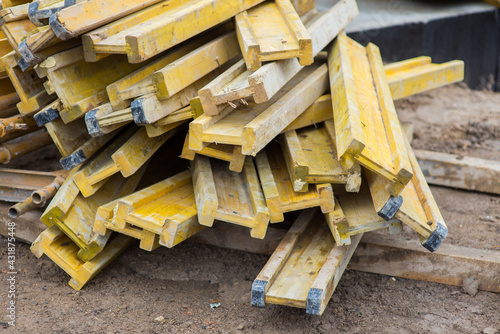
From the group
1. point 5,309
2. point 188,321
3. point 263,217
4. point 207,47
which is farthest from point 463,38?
point 5,309

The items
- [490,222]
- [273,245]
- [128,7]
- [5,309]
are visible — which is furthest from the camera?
[490,222]

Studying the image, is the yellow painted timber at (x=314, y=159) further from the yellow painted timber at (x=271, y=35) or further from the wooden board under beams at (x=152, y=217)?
the wooden board under beams at (x=152, y=217)

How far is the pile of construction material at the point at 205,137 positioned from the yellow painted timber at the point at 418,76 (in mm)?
959

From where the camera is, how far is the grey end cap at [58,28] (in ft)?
8.50

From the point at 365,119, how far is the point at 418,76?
6.05 feet

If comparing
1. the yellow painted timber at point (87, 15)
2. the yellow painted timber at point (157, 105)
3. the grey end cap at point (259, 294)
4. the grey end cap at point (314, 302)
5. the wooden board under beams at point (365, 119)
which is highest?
the yellow painted timber at point (87, 15)

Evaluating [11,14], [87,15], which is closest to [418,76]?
[87,15]

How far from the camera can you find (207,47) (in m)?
3.13

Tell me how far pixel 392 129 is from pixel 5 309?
100 inches

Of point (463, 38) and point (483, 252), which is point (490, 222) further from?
point (463, 38)

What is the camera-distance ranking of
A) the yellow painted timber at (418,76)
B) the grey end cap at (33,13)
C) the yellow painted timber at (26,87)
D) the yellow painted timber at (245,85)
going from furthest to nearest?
the yellow painted timber at (418,76) < the yellow painted timber at (26,87) < the grey end cap at (33,13) < the yellow painted timber at (245,85)

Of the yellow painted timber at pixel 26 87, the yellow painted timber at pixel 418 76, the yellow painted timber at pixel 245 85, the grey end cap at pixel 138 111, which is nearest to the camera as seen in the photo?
the yellow painted timber at pixel 245 85

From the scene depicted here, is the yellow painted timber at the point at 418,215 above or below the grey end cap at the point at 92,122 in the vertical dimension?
below

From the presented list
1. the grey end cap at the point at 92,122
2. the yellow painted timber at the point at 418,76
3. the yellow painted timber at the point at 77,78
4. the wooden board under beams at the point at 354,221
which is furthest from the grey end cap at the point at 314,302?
the yellow painted timber at the point at 418,76
